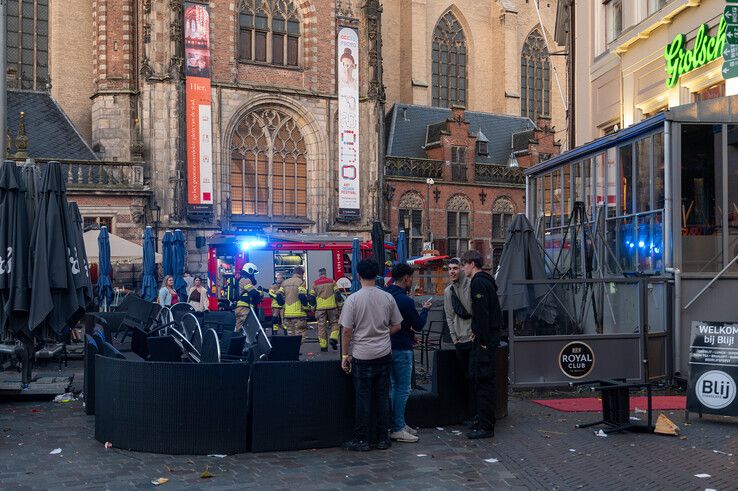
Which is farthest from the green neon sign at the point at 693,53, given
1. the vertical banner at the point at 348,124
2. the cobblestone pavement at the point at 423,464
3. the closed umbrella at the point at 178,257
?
the vertical banner at the point at 348,124

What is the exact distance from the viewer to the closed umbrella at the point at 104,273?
23.1m

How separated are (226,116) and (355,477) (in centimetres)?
3265

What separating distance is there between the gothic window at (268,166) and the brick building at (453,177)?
482 centimetres

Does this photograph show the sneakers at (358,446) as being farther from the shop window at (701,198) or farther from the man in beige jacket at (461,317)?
the shop window at (701,198)

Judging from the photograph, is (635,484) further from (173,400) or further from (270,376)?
(173,400)

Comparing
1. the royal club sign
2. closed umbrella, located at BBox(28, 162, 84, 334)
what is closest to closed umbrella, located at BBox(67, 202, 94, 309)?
closed umbrella, located at BBox(28, 162, 84, 334)

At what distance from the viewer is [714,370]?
10547mm

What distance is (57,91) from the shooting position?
3978 centimetres

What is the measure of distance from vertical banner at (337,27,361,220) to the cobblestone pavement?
1242 inches

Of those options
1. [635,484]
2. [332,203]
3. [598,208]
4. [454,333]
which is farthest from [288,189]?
[635,484]

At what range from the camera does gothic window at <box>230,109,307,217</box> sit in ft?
132

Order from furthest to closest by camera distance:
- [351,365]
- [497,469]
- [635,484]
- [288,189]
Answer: [288,189], [351,365], [497,469], [635,484]

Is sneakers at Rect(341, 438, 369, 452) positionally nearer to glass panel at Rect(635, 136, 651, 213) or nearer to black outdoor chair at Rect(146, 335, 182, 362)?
black outdoor chair at Rect(146, 335, 182, 362)

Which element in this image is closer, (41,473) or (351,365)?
(41,473)
